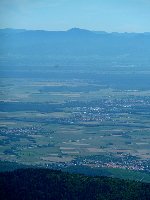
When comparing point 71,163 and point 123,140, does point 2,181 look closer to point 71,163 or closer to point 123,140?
point 71,163

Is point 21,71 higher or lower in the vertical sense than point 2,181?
higher

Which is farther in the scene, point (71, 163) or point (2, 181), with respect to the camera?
point (71, 163)

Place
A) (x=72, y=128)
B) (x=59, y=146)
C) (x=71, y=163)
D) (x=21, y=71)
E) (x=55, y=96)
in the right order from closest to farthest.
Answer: (x=71, y=163) → (x=59, y=146) → (x=72, y=128) → (x=55, y=96) → (x=21, y=71)

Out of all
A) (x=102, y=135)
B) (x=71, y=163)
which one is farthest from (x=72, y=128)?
(x=71, y=163)

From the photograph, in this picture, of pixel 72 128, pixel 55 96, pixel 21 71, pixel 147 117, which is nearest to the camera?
pixel 72 128

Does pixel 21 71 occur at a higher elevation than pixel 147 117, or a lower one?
higher

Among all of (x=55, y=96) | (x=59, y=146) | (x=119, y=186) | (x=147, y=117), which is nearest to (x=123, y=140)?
(x=59, y=146)

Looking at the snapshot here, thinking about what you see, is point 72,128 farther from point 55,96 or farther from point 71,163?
point 55,96
